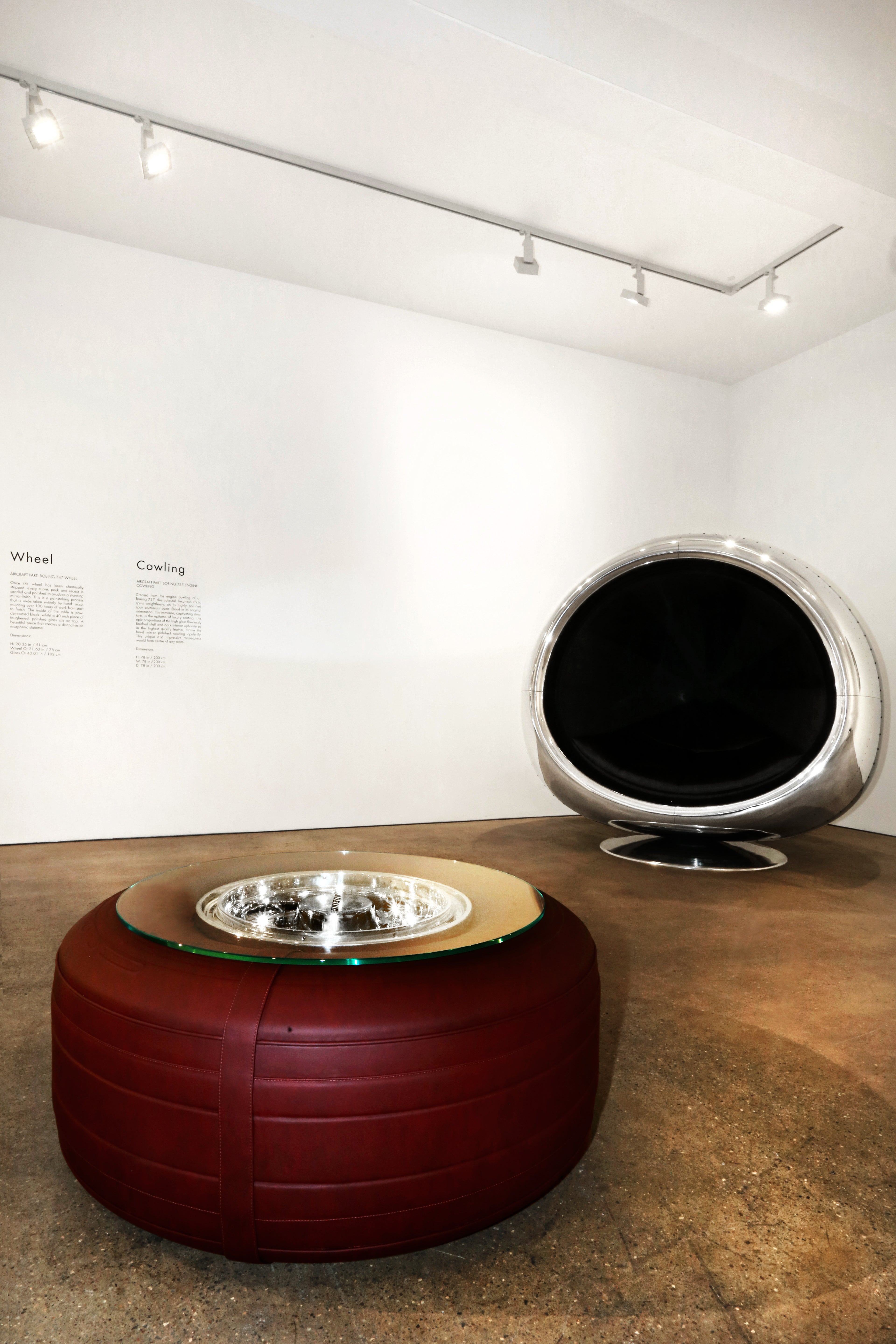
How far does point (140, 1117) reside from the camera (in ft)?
3.26

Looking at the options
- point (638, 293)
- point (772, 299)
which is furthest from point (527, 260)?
point (772, 299)

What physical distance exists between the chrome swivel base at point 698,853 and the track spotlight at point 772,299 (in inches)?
100

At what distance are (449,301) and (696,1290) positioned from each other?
422cm

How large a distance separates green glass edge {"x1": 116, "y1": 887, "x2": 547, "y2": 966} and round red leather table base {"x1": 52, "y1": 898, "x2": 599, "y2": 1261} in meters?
0.01

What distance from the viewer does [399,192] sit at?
11.0ft

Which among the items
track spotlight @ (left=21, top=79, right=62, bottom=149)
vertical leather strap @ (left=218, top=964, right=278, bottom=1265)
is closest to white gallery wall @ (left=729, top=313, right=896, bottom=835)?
vertical leather strap @ (left=218, top=964, right=278, bottom=1265)

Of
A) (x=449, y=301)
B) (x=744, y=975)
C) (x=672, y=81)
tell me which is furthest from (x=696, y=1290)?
(x=449, y=301)

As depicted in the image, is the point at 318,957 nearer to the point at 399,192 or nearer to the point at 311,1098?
the point at 311,1098

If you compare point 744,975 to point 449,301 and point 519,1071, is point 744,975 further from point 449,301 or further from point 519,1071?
point 449,301

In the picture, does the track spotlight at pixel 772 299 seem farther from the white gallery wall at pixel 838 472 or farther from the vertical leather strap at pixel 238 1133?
the vertical leather strap at pixel 238 1133

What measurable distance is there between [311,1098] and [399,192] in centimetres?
347

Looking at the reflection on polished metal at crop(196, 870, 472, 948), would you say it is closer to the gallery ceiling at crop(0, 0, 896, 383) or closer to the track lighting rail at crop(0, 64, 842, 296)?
the gallery ceiling at crop(0, 0, 896, 383)

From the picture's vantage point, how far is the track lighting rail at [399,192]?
2861mm

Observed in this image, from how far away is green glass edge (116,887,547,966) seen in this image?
1002 mm
